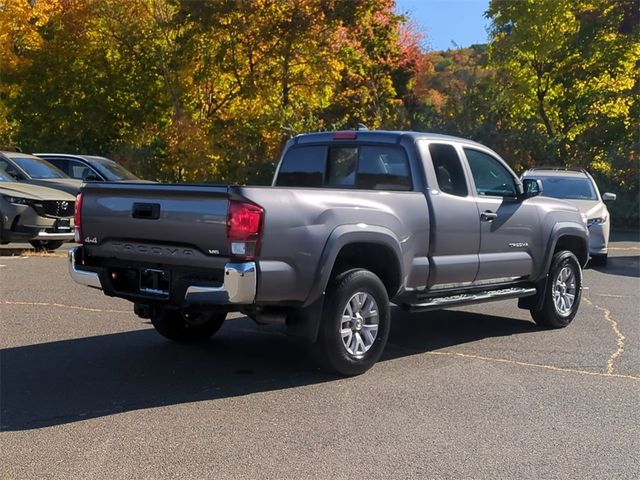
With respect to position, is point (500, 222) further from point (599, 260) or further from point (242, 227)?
point (599, 260)

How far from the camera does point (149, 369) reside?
663 cm

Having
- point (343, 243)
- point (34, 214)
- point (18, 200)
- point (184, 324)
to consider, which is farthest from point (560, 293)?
point (18, 200)

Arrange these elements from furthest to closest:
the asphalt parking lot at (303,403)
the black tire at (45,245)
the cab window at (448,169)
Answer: the black tire at (45,245) < the cab window at (448,169) < the asphalt parking lot at (303,403)

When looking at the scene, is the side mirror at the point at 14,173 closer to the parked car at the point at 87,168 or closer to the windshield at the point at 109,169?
the parked car at the point at 87,168

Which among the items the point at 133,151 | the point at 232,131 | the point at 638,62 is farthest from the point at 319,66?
the point at 638,62

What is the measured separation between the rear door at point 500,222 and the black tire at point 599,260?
6662 mm

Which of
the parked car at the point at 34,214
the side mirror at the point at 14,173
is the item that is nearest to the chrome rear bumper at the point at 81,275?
the parked car at the point at 34,214

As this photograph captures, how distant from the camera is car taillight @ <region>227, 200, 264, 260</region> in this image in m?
5.71

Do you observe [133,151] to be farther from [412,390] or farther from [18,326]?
[412,390]

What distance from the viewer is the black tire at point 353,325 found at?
20.7 feet

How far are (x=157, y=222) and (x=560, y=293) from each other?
483 cm

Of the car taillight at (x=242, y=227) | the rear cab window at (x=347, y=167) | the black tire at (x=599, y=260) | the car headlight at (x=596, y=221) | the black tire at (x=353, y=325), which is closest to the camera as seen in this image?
the car taillight at (x=242, y=227)

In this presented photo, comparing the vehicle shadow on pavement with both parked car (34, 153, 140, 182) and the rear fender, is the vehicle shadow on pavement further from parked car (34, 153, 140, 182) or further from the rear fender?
parked car (34, 153, 140, 182)

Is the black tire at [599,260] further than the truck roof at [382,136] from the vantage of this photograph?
Yes
